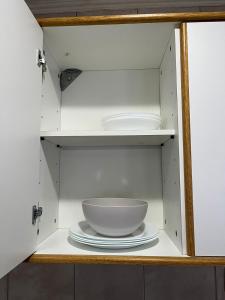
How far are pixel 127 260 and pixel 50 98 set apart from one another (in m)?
0.51

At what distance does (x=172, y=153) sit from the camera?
0.66 metres

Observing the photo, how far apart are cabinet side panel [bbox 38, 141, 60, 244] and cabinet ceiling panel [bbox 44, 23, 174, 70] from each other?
30 centimetres

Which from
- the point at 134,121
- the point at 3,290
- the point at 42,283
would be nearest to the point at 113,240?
the point at 134,121

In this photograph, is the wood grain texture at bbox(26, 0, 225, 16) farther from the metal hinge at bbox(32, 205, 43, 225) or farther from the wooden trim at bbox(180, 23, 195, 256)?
the metal hinge at bbox(32, 205, 43, 225)

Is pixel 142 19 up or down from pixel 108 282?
up

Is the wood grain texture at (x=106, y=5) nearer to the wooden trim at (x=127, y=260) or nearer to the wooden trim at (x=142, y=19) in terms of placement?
the wooden trim at (x=142, y=19)

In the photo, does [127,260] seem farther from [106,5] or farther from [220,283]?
[106,5]

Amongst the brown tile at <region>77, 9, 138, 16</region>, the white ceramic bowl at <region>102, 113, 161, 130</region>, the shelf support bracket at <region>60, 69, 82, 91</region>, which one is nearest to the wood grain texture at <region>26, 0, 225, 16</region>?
the brown tile at <region>77, 9, 138, 16</region>

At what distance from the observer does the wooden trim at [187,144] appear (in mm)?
557

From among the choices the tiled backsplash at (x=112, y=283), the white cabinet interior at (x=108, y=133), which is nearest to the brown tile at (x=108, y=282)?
the tiled backsplash at (x=112, y=283)

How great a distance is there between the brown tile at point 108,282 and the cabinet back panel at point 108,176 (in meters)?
0.19

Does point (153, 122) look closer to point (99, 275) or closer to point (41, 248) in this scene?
point (41, 248)

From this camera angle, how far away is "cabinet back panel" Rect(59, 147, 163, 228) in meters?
0.84

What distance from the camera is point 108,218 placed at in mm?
603
